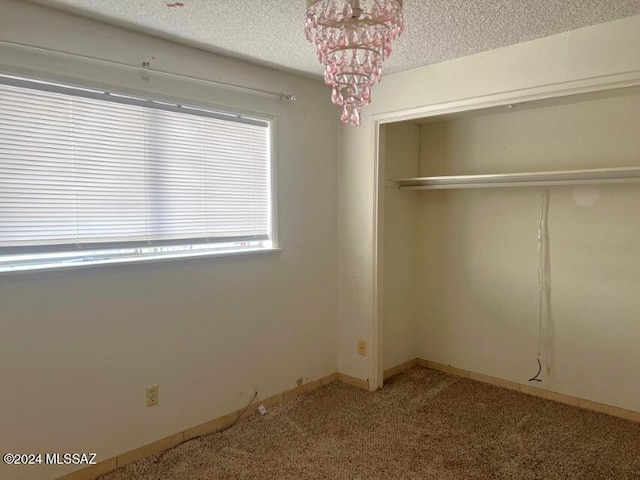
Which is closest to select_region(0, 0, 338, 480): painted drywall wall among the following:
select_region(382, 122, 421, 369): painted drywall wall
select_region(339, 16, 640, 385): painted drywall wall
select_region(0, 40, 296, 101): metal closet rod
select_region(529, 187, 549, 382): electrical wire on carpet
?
select_region(0, 40, 296, 101): metal closet rod

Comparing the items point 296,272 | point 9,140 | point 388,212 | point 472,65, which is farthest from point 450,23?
point 9,140

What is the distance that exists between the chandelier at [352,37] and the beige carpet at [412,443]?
1.91 meters

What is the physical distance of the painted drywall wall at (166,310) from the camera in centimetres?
209

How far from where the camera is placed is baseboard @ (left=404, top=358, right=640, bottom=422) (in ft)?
9.63

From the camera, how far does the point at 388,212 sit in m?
3.59

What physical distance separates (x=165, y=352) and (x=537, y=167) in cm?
276

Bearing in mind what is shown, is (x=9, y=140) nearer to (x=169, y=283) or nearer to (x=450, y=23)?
(x=169, y=283)

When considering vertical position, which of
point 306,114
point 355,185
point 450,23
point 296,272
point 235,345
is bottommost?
point 235,345

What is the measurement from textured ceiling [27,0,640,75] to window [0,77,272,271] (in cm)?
40

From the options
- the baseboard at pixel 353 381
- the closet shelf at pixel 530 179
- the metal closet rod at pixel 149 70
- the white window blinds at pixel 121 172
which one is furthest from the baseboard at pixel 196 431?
the metal closet rod at pixel 149 70

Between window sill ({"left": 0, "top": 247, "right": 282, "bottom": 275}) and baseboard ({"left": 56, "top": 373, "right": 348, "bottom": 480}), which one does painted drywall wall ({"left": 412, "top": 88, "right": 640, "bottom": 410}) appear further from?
window sill ({"left": 0, "top": 247, "right": 282, "bottom": 275})

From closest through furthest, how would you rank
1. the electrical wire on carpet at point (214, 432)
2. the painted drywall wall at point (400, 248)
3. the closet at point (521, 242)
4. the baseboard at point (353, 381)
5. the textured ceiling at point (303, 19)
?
the textured ceiling at point (303, 19) → the electrical wire on carpet at point (214, 432) → the closet at point (521, 242) → the baseboard at point (353, 381) → the painted drywall wall at point (400, 248)

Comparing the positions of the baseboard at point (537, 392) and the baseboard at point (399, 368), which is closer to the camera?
the baseboard at point (537, 392)

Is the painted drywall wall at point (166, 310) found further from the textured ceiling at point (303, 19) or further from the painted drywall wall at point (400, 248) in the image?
the painted drywall wall at point (400, 248)
